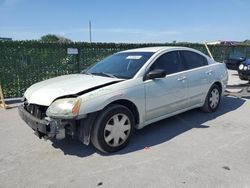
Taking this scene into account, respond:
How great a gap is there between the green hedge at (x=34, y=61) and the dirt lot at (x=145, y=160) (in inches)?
142

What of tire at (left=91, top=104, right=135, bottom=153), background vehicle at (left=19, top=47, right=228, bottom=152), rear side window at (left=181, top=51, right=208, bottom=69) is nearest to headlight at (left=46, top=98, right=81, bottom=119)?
background vehicle at (left=19, top=47, right=228, bottom=152)

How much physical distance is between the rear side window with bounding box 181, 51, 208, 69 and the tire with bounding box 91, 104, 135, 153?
6.48 feet

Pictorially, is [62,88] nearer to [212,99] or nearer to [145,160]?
[145,160]

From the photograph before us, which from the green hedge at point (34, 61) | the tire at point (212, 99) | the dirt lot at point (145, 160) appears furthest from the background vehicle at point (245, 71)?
the green hedge at point (34, 61)

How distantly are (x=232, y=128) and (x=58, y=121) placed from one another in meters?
3.36

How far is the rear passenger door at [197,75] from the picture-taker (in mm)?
5449

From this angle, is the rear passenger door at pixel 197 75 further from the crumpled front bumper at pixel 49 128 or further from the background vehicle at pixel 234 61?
the background vehicle at pixel 234 61

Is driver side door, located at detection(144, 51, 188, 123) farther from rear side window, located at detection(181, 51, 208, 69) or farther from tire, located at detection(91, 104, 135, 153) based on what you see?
tire, located at detection(91, 104, 135, 153)

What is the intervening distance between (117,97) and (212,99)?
9.90 feet

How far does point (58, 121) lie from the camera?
3.73 meters

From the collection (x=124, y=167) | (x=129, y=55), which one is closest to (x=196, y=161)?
(x=124, y=167)

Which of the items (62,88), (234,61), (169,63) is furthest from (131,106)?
(234,61)

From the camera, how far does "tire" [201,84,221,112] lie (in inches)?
238

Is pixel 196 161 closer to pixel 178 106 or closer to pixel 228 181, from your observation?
pixel 228 181
